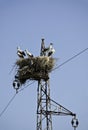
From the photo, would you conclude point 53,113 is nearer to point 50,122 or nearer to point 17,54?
point 50,122

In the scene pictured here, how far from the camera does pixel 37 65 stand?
28.2 meters

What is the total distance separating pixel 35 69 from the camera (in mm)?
28094

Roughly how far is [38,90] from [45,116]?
1.06 metres

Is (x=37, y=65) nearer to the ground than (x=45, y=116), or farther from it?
farther from it

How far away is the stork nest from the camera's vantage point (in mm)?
27859

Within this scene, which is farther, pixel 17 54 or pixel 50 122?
pixel 17 54

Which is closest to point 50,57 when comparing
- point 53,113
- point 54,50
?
point 54,50

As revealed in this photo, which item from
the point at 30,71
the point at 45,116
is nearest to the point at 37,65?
the point at 30,71

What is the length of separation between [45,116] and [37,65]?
80.2 inches

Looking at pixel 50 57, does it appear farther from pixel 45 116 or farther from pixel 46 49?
pixel 45 116

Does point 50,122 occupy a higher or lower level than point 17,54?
lower

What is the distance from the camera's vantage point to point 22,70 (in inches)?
1109

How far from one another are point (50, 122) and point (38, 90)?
135 cm

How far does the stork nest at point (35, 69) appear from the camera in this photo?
27.9 metres
